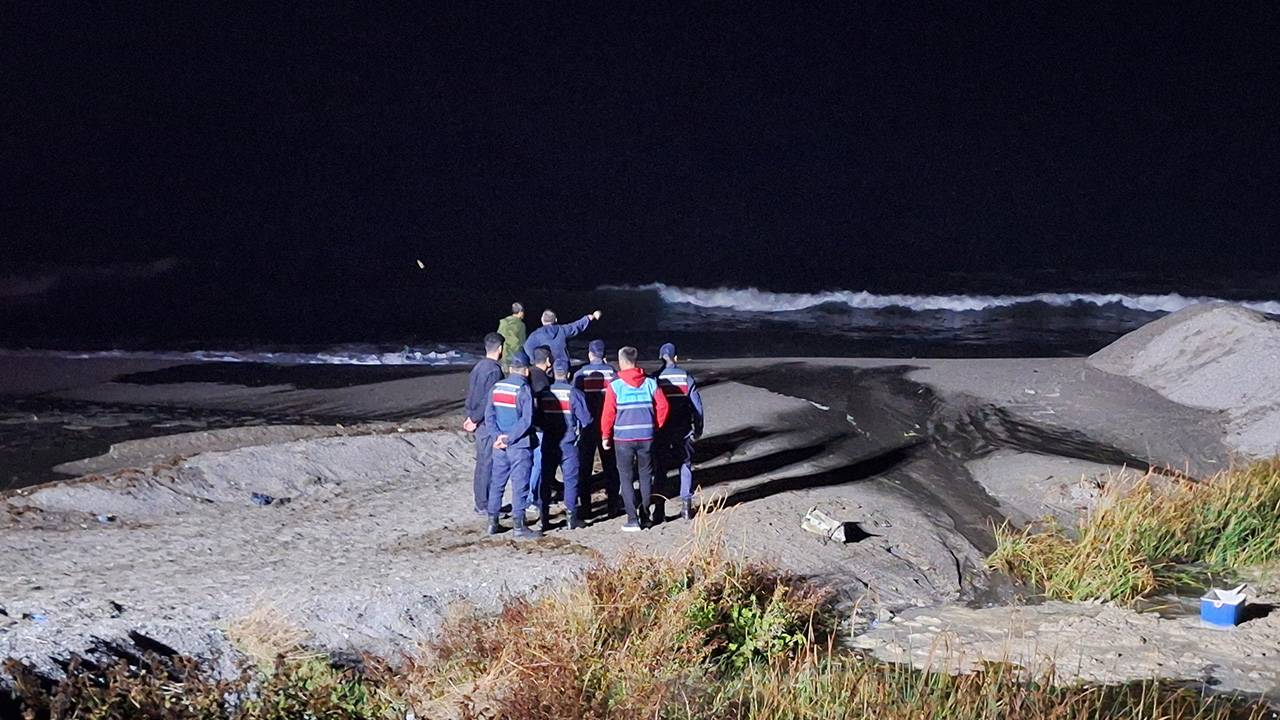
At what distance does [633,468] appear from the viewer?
11250 millimetres

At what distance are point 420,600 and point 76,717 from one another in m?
2.93

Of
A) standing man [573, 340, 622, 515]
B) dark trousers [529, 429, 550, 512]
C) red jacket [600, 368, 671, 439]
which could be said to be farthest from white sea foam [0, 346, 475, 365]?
red jacket [600, 368, 671, 439]

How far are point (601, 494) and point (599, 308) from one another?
107 ft

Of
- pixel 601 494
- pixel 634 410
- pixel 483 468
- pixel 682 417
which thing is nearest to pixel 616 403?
pixel 634 410

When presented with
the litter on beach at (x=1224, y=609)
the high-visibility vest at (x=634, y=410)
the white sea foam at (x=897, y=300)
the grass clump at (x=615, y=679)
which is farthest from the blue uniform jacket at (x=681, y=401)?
the white sea foam at (x=897, y=300)

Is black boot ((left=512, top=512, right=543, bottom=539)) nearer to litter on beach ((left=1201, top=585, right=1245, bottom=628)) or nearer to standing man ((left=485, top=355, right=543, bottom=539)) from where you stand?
standing man ((left=485, top=355, right=543, bottom=539))

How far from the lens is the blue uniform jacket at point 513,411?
35.0ft

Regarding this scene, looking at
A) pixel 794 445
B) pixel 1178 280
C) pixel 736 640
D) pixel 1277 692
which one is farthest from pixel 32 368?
pixel 1178 280

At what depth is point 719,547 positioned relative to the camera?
9.72 meters

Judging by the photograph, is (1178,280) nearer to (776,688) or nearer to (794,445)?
(794,445)

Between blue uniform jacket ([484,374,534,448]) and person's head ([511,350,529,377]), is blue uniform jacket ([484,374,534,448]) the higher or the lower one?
the lower one

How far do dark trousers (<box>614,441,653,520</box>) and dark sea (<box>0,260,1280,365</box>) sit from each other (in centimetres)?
1603

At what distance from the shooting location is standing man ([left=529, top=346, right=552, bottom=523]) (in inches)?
439

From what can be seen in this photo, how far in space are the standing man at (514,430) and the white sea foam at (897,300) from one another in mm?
32311
